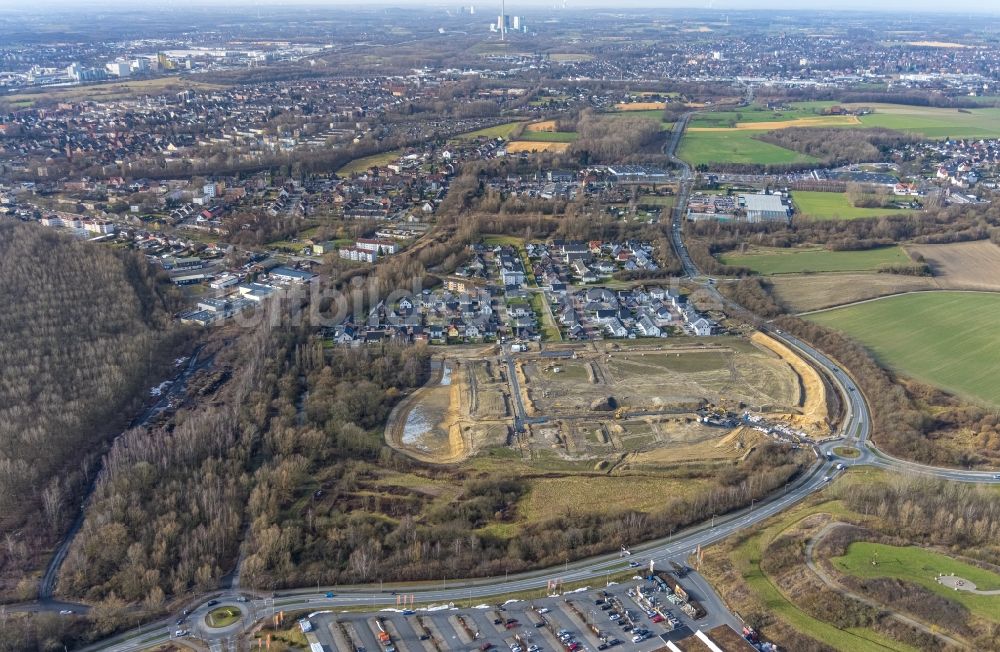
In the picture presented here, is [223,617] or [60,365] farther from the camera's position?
[60,365]

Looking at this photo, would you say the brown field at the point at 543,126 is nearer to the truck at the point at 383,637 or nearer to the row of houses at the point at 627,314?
the row of houses at the point at 627,314

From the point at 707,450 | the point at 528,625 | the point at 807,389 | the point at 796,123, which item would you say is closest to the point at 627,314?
the point at 807,389

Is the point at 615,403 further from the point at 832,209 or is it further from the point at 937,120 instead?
the point at 937,120

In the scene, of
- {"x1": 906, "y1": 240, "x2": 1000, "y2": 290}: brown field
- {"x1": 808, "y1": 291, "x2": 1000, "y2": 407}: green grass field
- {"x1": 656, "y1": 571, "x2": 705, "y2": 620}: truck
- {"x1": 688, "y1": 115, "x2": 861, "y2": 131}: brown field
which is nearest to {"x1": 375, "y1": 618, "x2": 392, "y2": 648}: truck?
Result: {"x1": 656, "y1": 571, "x2": 705, "y2": 620}: truck

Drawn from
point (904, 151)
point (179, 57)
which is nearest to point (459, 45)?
point (179, 57)

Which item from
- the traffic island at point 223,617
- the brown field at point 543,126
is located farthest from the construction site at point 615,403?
the brown field at point 543,126
